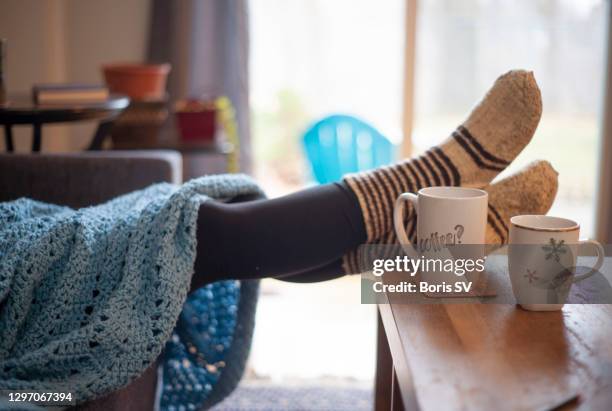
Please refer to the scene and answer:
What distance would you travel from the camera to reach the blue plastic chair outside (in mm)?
2592

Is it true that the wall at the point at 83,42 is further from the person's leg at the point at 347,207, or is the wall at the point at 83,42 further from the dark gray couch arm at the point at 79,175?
the person's leg at the point at 347,207

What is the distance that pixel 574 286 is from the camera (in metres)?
0.86

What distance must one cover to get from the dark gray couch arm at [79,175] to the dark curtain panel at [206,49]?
4.06 ft

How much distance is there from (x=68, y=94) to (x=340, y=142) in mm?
1079

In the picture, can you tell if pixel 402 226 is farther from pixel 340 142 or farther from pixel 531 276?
pixel 340 142

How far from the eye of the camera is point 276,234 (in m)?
1.02

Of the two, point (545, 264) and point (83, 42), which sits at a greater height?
point (83, 42)

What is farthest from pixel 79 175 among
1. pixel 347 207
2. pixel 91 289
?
pixel 347 207

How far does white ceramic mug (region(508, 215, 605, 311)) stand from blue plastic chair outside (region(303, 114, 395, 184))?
182 centimetres

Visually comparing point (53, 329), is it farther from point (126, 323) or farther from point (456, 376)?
point (456, 376)

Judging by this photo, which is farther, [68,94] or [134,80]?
[134,80]

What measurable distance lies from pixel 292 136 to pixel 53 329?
322 centimetres

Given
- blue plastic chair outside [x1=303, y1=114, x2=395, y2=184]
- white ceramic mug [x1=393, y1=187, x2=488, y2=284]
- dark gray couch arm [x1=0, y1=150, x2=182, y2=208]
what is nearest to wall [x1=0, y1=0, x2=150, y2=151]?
blue plastic chair outside [x1=303, y1=114, x2=395, y2=184]

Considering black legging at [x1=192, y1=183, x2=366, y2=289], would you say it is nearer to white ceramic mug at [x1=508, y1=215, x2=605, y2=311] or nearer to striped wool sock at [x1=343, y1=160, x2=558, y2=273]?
striped wool sock at [x1=343, y1=160, x2=558, y2=273]
